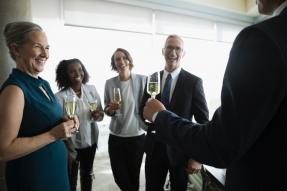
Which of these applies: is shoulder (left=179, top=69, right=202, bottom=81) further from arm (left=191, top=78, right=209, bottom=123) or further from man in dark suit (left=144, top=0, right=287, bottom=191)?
man in dark suit (left=144, top=0, right=287, bottom=191)

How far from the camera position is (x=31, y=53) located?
1171mm

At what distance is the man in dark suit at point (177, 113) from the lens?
1827 millimetres

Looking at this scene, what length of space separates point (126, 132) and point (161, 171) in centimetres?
56

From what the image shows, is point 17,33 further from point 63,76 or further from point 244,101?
point 63,76

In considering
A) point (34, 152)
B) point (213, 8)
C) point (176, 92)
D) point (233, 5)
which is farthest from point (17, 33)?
point (233, 5)

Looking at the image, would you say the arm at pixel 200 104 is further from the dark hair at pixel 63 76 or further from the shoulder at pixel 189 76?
the dark hair at pixel 63 76

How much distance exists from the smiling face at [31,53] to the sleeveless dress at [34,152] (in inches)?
1.8

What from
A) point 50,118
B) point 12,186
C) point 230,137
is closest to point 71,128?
point 50,118

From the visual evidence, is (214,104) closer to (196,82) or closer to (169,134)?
(196,82)

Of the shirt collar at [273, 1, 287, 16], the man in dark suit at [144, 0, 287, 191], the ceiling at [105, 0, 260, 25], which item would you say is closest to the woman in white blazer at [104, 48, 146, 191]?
the man in dark suit at [144, 0, 287, 191]

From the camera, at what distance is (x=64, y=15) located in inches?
130

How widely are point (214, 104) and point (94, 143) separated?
11.8ft

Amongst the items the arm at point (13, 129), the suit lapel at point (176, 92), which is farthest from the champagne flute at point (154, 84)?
the arm at point (13, 129)

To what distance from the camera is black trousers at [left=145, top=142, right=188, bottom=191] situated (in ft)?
6.14
